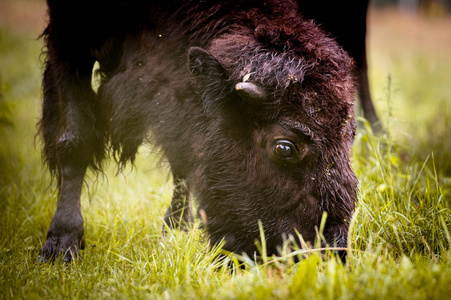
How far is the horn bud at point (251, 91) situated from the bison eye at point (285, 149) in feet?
0.96

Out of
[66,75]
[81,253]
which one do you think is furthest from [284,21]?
[81,253]

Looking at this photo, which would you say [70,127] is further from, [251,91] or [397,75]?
[397,75]

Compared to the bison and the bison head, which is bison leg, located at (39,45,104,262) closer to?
the bison

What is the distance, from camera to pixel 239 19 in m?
2.98

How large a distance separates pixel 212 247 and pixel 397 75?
10.6m

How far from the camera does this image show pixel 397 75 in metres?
11.6

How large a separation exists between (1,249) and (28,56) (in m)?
10.8

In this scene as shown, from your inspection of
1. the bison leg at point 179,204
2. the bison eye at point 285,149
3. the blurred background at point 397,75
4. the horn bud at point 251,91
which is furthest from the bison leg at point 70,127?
the bison eye at point 285,149

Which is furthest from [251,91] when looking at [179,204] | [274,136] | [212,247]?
[179,204]

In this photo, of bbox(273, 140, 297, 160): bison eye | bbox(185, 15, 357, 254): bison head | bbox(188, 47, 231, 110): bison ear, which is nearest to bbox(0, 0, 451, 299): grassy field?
bbox(185, 15, 357, 254): bison head

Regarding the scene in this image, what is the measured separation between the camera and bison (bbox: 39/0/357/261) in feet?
8.20

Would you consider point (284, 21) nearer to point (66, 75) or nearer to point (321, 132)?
point (321, 132)

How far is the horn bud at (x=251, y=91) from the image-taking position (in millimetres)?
2510

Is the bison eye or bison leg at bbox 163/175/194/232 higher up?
the bison eye
